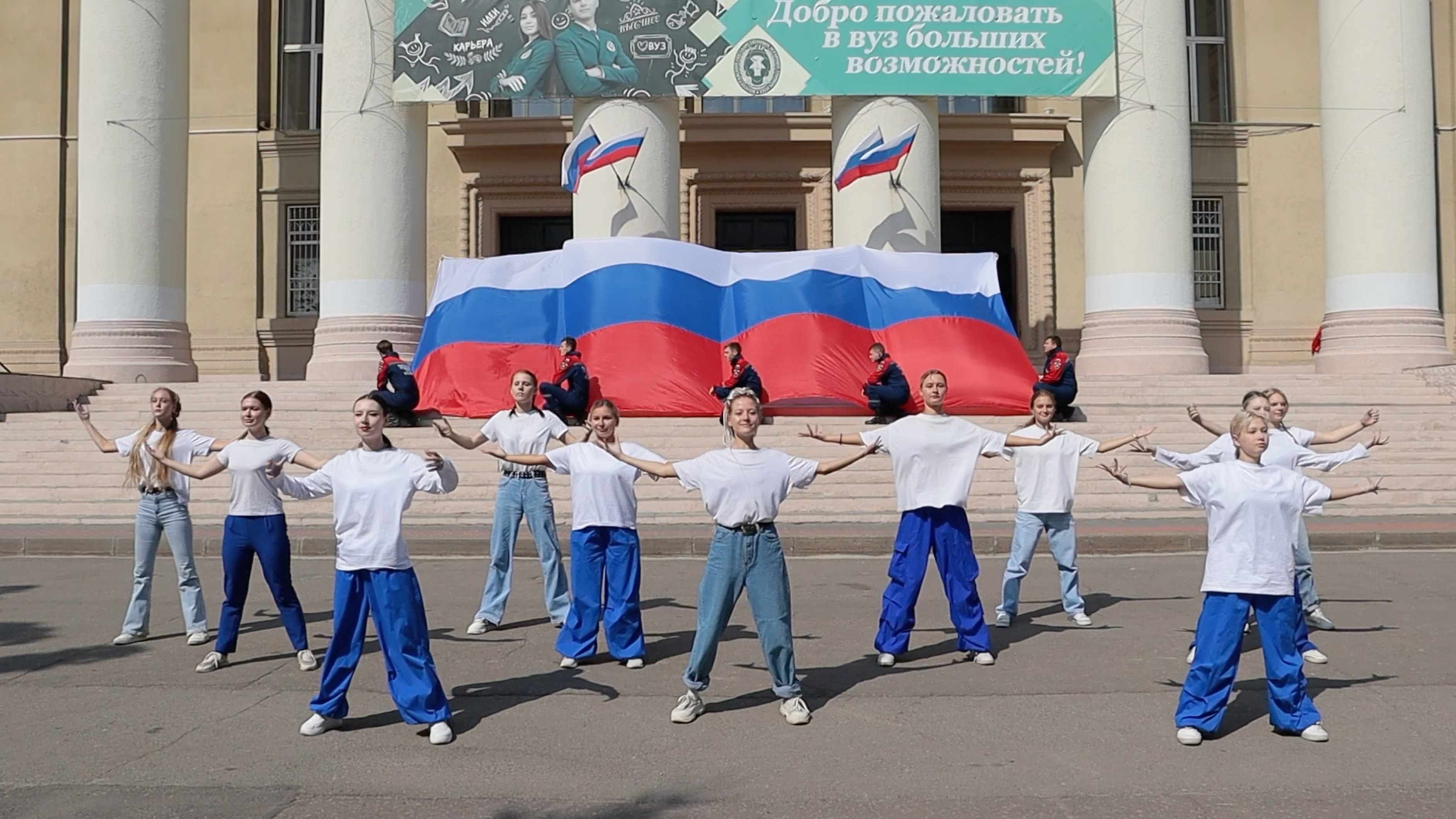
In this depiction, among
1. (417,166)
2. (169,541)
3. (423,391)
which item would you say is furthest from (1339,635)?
(417,166)

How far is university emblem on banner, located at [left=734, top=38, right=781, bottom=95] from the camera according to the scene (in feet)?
64.3

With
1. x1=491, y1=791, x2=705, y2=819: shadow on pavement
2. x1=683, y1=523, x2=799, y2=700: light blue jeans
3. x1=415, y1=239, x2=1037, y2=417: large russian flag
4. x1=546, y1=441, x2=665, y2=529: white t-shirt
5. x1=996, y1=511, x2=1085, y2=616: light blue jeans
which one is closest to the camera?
x1=491, y1=791, x2=705, y2=819: shadow on pavement

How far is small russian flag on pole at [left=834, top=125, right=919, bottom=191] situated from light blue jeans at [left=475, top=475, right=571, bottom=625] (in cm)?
1259

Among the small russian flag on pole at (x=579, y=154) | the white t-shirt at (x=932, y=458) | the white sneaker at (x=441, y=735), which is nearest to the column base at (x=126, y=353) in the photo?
the small russian flag on pole at (x=579, y=154)

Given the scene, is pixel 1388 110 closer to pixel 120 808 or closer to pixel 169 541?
pixel 169 541

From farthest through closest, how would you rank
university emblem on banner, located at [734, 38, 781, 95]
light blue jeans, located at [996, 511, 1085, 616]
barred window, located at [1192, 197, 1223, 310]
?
barred window, located at [1192, 197, 1223, 310]
university emblem on banner, located at [734, 38, 781, 95]
light blue jeans, located at [996, 511, 1085, 616]

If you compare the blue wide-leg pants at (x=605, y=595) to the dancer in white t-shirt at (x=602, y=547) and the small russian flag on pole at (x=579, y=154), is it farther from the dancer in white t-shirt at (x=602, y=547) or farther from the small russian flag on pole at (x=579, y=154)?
the small russian flag on pole at (x=579, y=154)

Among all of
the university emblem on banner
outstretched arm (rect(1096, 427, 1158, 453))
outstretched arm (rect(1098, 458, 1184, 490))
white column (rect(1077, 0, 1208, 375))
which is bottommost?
outstretched arm (rect(1098, 458, 1184, 490))

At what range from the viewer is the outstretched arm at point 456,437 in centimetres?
641

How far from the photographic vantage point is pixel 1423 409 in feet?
58.3

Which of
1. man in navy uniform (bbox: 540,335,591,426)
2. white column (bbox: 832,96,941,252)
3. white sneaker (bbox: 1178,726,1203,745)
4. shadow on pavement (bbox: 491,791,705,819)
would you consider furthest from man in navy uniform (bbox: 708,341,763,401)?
shadow on pavement (bbox: 491,791,705,819)

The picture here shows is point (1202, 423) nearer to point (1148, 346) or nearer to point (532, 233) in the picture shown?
point (1148, 346)

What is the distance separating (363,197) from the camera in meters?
20.1

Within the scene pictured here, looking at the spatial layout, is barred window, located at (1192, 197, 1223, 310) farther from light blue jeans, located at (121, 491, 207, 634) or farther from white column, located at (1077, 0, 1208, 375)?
light blue jeans, located at (121, 491, 207, 634)
